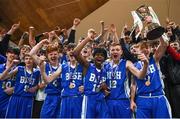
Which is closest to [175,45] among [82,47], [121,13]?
[82,47]

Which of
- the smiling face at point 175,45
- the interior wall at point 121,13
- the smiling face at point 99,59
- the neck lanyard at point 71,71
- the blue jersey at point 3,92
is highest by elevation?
the interior wall at point 121,13

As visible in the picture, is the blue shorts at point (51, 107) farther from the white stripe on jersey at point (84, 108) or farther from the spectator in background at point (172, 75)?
the spectator in background at point (172, 75)

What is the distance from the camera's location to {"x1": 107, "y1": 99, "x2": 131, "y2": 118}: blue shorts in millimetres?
4473

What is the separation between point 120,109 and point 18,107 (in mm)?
1610

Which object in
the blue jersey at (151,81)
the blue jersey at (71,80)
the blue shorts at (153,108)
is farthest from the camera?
the blue jersey at (71,80)

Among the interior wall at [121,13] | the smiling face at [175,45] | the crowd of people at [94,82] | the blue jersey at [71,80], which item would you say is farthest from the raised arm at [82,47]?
the interior wall at [121,13]

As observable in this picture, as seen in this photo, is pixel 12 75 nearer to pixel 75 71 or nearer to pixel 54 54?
pixel 54 54

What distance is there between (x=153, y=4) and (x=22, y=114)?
556cm

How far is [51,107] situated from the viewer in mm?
4793

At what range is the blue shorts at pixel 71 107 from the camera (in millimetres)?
4645

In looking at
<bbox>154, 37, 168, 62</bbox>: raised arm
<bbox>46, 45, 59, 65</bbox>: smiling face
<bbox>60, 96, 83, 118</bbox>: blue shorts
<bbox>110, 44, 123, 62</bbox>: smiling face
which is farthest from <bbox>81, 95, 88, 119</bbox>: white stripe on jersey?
<bbox>154, 37, 168, 62</bbox>: raised arm

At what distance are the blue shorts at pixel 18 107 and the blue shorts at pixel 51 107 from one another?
415 mm

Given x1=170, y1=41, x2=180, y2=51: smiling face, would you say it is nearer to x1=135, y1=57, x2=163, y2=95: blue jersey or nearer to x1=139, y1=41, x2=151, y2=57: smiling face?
x1=139, y1=41, x2=151, y2=57: smiling face

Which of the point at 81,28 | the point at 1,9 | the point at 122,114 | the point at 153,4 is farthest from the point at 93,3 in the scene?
the point at 122,114
